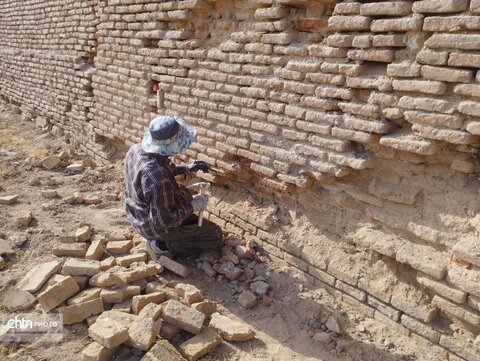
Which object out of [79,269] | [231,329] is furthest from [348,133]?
[79,269]

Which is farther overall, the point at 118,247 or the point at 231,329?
the point at 118,247

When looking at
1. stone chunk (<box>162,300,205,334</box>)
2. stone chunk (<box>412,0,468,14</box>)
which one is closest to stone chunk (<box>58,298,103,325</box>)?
stone chunk (<box>162,300,205,334</box>)

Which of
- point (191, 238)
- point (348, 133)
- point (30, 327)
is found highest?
point (348, 133)

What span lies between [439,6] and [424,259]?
1.60m

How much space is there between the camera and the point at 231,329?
306cm

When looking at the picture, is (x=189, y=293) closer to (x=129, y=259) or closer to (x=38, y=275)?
(x=129, y=259)

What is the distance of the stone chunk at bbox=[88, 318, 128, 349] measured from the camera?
2.79 m

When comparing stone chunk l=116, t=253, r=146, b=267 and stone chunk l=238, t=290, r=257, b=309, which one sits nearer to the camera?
stone chunk l=238, t=290, r=257, b=309

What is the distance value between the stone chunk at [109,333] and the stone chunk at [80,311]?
0.21m

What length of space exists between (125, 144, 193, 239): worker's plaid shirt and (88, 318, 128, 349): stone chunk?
2.94 feet

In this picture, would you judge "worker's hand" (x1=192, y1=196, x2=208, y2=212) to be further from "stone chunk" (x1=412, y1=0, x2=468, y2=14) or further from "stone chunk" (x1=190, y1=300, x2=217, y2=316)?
"stone chunk" (x1=412, y1=0, x2=468, y2=14)

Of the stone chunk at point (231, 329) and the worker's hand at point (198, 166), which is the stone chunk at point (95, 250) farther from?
the stone chunk at point (231, 329)

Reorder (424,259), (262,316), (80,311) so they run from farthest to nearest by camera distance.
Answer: (262,316), (80,311), (424,259)

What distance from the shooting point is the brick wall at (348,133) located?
8.65ft
